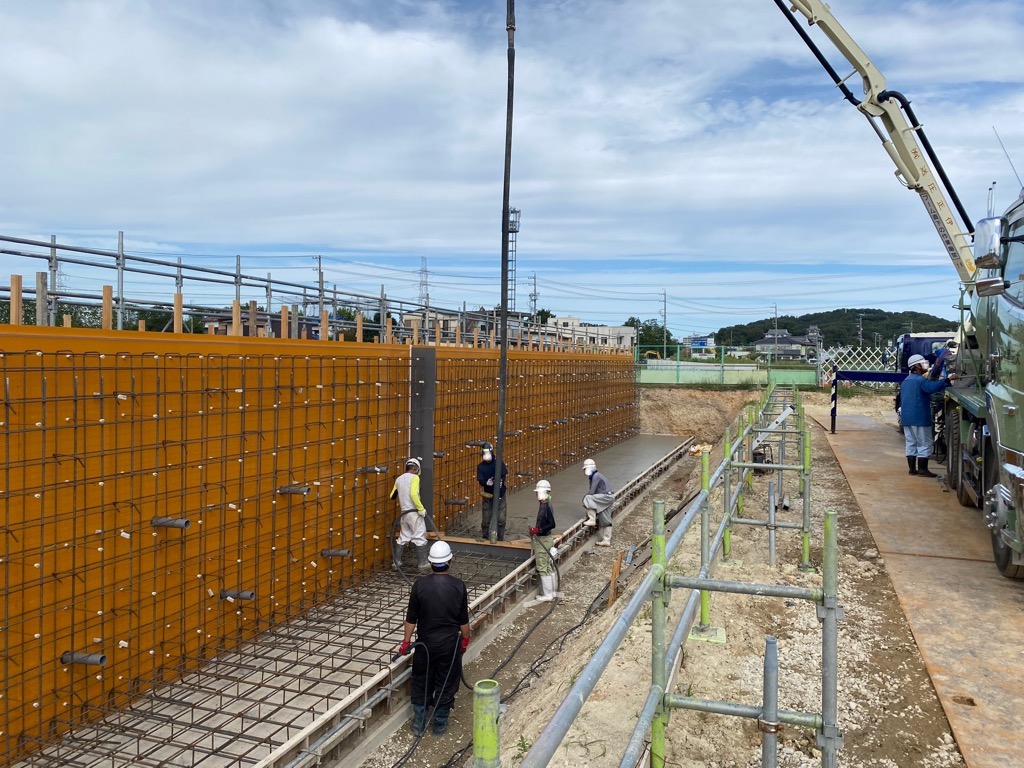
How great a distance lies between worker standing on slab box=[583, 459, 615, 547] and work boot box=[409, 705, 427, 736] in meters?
5.65

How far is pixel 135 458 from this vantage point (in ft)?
19.7

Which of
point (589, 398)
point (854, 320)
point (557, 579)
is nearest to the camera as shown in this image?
point (557, 579)

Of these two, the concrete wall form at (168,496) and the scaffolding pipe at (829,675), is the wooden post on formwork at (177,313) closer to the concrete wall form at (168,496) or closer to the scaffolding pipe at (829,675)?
the concrete wall form at (168,496)

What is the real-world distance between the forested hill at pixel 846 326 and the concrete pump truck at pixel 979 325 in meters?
52.5

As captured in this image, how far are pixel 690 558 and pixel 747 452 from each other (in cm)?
202

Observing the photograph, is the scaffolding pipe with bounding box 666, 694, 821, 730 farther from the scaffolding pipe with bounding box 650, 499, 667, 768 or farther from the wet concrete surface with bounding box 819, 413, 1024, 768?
the wet concrete surface with bounding box 819, 413, 1024, 768

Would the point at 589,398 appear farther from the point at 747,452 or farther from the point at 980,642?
the point at 980,642

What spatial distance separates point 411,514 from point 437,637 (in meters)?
3.35

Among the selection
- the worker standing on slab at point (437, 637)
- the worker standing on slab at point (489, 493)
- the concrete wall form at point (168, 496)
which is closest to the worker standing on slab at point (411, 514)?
the concrete wall form at point (168, 496)

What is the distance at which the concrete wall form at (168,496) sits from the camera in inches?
205

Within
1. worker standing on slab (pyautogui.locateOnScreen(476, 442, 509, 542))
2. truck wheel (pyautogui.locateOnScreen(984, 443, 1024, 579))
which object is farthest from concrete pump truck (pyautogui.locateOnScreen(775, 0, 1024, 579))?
worker standing on slab (pyautogui.locateOnScreen(476, 442, 509, 542))

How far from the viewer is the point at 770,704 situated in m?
2.93

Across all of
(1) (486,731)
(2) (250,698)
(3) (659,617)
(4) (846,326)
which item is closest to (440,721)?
(2) (250,698)

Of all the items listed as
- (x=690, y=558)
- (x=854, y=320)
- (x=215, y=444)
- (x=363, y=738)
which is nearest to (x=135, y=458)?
(x=215, y=444)
